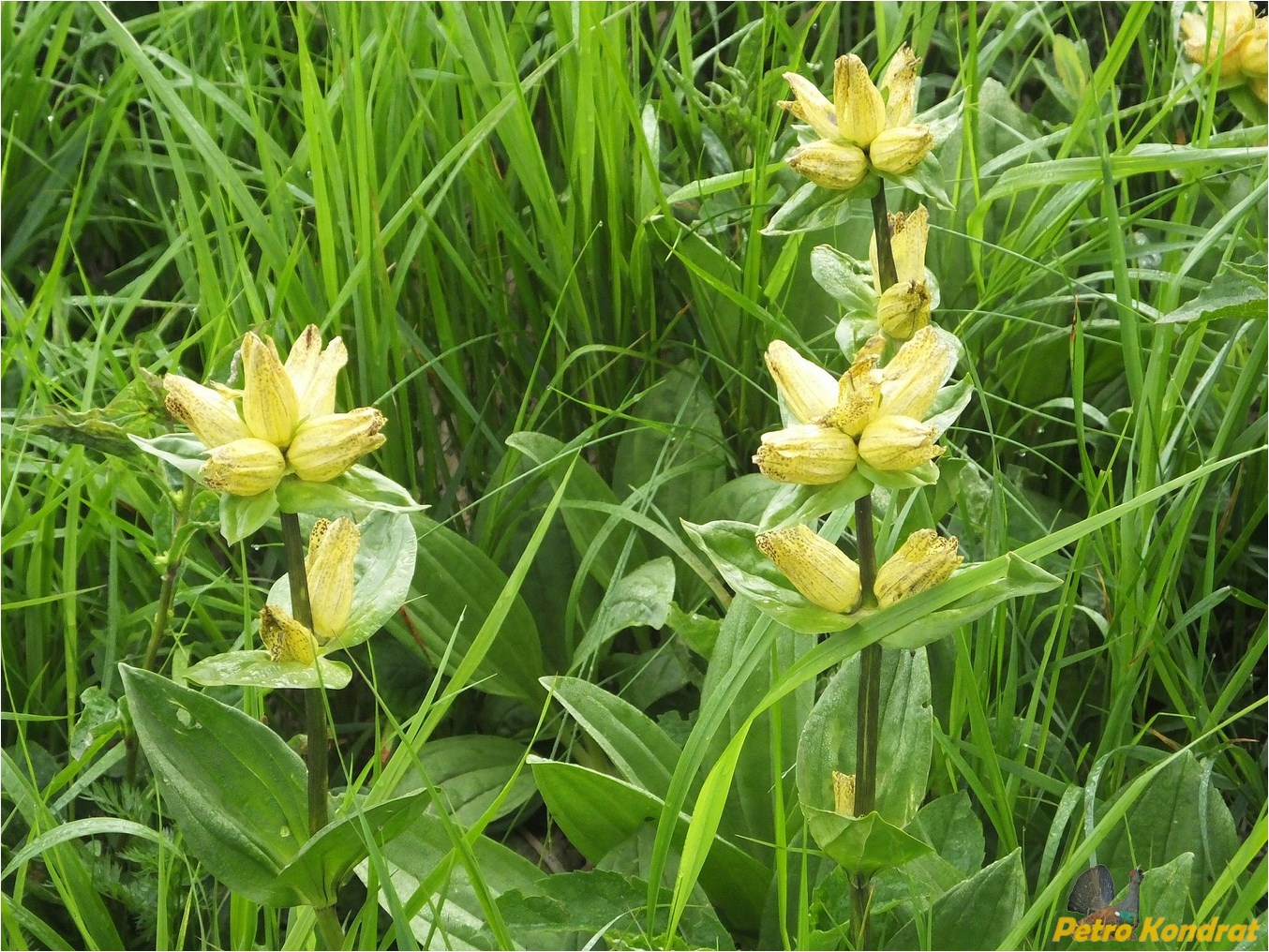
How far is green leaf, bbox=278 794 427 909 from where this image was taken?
0.90 meters

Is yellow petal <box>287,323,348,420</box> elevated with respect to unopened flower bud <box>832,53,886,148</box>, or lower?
lower

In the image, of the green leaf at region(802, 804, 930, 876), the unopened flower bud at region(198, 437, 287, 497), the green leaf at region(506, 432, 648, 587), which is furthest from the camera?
the green leaf at region(506, 432, 648, 587)

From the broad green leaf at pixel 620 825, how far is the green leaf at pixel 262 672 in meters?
0.28

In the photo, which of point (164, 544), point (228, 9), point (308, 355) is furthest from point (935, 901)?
point (228, 9)

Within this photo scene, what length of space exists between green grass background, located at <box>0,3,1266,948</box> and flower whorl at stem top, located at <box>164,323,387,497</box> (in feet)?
0.89

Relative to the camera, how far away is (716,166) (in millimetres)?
1722

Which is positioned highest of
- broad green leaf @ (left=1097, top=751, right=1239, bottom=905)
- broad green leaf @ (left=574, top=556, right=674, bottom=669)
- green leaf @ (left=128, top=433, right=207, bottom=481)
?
green leaf @ (left=128, top=433, right=207, bottom=481)

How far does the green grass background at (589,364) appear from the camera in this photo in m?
1.25

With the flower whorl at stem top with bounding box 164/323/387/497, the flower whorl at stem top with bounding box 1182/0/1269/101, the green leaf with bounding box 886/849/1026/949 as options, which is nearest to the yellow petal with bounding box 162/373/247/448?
the flower whorl at stem top with bounding box 164/323/387/497

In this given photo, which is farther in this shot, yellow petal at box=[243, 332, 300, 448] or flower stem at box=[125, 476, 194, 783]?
flower stem at box=[125, 476, 194, 783]

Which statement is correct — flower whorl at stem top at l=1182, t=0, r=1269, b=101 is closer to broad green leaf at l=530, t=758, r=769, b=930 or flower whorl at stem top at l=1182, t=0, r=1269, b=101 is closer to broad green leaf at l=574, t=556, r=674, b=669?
broad green leaf at l=574, t=556, r=674, b=669

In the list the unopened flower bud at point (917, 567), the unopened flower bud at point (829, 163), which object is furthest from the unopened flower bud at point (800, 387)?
the unopened flower bud at point (829, 163)

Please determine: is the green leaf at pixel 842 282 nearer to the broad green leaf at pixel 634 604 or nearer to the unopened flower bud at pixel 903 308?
the unopened flower bud at pixel 903 308

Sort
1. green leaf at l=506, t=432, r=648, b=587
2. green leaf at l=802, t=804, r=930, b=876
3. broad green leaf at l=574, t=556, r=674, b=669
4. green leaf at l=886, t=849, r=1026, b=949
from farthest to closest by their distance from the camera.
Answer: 1. green leaf at l=506, t=432, r=648, b=587
2. broad green leaf at l=574, t=556, r=674, b=669
3. green leaf at l=886, t=849, r=1026, b=949
4. green leaf at l=802, t=804, r=930, b=876
